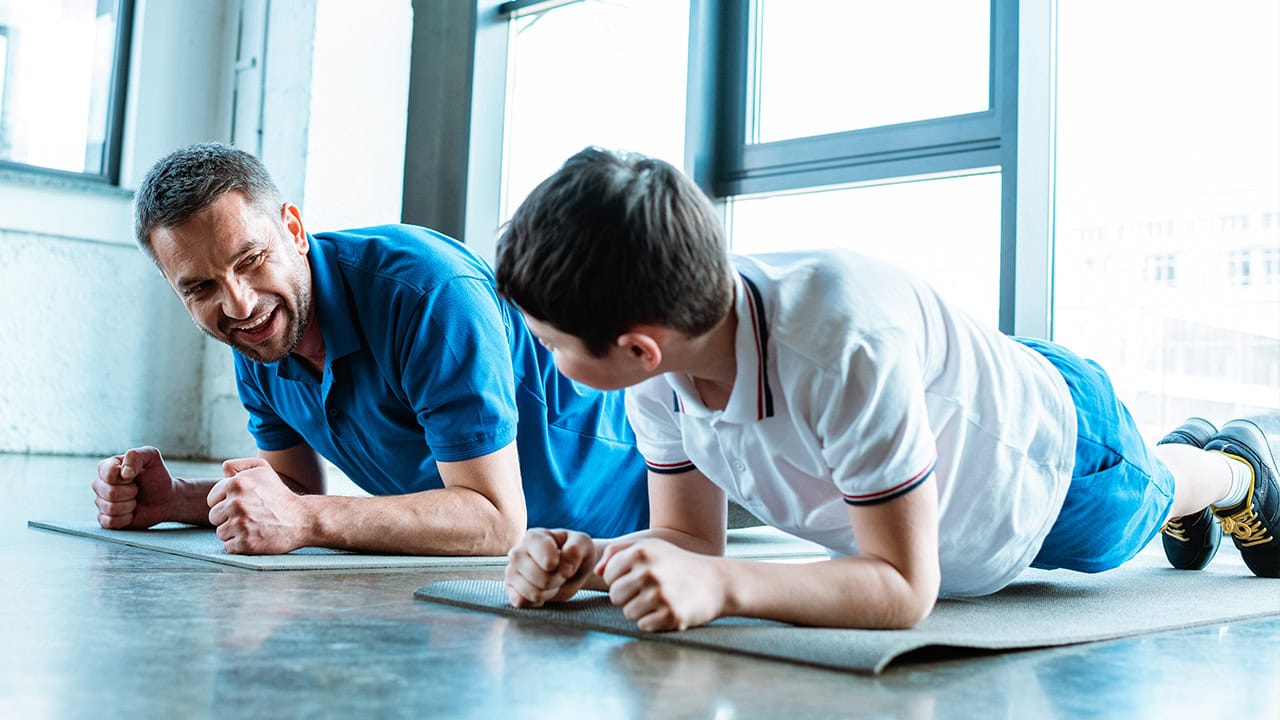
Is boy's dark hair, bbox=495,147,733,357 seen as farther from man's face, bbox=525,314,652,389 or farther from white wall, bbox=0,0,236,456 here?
white wall, bbox=0,0,236,456

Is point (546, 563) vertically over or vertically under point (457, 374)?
under

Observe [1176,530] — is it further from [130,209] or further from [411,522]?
[130,209]

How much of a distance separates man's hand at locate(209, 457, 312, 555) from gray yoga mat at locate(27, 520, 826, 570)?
2 cm

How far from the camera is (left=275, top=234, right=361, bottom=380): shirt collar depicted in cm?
165

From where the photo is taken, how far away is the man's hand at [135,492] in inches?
71.9

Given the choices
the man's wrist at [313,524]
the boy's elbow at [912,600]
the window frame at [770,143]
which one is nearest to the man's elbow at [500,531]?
the man's wrist at [313,524]

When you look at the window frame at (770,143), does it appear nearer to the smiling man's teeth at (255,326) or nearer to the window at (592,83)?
the window at (592,83)

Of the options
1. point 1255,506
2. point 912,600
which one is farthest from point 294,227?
point 1255,506

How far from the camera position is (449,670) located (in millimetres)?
915

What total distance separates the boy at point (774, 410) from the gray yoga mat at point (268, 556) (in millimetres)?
397

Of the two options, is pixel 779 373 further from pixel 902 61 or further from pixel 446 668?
pixel 902 61

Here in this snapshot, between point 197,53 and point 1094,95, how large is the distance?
3.69 metres

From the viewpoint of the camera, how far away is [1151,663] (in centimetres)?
108

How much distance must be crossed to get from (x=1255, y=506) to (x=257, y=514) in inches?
58.2
